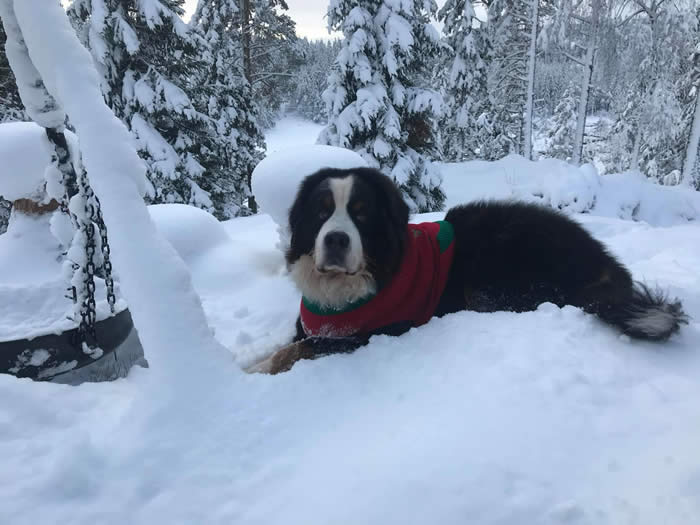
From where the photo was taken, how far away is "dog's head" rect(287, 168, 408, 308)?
113 inches

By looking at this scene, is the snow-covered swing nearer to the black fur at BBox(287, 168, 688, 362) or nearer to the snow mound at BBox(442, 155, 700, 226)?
the black fur at BBox(287, 168, 688, 362)

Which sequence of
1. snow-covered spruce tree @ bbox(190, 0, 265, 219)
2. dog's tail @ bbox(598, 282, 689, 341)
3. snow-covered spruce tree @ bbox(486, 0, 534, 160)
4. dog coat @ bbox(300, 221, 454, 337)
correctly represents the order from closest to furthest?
dog's tail @ bbox(598, 282, 689, 341)
dog coat @ bbox(300, 221, 454, 337)
snow-covered spruce tree @ bbox(190, 0, 265, 219)
snow-covered spruce tree @ bbox(486, 0, 534, 160)

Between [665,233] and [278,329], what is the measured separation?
5.92 m

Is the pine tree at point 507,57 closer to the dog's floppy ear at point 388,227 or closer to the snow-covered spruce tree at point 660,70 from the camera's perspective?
the snow-covered spruce tree at point 660,70

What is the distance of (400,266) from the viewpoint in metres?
3.09

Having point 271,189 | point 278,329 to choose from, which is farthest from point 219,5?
point 278,329

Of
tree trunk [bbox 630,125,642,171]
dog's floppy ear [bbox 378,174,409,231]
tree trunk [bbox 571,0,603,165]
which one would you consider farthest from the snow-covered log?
tree trunk [bbox 630,125,642,171]

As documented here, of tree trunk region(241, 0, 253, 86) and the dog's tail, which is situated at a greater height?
→ tree trunk region(241, 0, 253, 86)

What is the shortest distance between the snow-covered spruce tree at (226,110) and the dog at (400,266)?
1203cm

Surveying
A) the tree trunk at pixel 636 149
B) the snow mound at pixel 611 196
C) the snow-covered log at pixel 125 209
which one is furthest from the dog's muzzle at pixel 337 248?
the tree trunk at pixel 636 149

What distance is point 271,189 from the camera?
16.1ft

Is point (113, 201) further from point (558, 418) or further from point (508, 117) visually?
point (508, 117)

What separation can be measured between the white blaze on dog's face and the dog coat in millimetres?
289

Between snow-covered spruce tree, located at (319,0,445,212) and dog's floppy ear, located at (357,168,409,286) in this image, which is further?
snow-covered spruce tree, located at (319,0,445,212)
